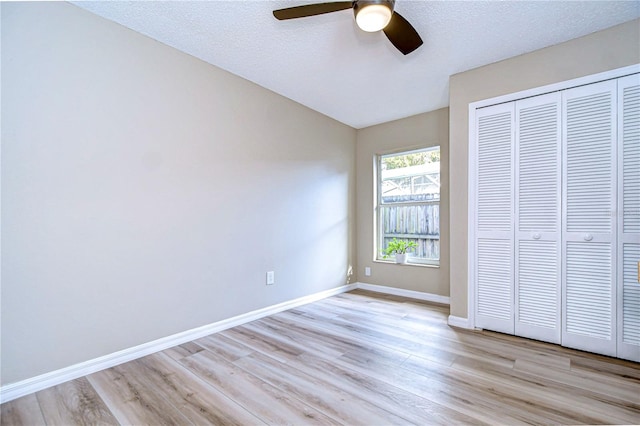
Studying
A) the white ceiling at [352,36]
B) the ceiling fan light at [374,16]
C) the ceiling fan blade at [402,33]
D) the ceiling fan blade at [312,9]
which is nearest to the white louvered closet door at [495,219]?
the white ceiling at [352,36]

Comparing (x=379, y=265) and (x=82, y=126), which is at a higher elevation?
(x=82, y=126)

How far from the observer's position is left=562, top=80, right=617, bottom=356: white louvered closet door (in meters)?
2.21

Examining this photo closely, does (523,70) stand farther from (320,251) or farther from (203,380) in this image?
(203,380)

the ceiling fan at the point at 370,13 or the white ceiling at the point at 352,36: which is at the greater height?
the white ceiling at the point at 352,36

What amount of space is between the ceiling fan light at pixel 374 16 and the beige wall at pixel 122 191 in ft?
5.39

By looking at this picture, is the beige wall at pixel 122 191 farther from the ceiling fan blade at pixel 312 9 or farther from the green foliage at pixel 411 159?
the green foliage at pixel 411 159

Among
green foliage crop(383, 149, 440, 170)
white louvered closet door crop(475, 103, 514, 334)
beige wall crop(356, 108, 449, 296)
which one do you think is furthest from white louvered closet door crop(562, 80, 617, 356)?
green foliage crop(383, 149, 440, 170)

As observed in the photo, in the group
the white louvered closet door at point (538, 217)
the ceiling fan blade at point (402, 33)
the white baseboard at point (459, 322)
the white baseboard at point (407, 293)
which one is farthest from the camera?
the white baseboard at point (407, 293)

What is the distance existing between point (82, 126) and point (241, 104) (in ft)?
4.54

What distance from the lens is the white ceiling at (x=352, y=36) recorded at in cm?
201

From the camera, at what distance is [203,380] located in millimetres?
1896

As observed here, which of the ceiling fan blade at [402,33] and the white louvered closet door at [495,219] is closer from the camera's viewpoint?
the ceiling fan blade at [402,33]

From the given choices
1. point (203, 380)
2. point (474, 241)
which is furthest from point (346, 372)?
point (474, 241)

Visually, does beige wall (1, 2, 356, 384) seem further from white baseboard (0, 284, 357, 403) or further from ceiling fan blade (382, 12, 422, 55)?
ceiling fan blade (382, 12, 422, 55)
